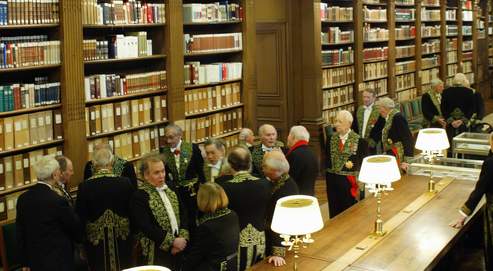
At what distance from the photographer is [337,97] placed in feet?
36.4

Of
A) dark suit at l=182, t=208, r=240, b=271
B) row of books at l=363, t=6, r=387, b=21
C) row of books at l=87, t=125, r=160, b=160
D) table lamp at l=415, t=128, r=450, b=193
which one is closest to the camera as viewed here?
dark suit at l=182, t=208, r=240, b=271

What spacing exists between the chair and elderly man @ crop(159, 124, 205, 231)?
1.58 meters

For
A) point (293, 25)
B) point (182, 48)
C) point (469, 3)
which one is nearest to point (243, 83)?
point (182, 48)

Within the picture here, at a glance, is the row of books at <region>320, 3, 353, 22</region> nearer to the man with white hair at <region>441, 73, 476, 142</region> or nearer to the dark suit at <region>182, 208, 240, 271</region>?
the man with white hair at <region>441, 73, 476, 142</region>

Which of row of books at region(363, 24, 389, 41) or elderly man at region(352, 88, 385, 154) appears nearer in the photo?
elderly man at region(352, 88, 385, 154)

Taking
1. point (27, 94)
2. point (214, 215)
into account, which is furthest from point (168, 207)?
point (27, 94)

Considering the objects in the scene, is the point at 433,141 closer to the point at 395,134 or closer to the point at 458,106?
the point at 395,134

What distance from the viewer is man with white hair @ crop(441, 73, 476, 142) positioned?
9.92 m

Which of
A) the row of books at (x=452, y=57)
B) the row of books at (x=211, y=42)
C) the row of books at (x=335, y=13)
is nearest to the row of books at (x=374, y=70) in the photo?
the row of books at (x=335, y=13)

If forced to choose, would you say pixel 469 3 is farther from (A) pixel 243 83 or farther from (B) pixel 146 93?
(B) pixel 146 93

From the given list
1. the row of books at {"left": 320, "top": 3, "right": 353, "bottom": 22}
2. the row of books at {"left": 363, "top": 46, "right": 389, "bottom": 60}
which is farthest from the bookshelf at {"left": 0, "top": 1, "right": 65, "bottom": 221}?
the row of books at {"left": 363, "top": 46, "right": 389, "bottom": 60}

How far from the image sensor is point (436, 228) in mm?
5176

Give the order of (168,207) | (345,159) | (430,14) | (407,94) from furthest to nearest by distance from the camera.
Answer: (430,14) < (407,94) < (345,159) < (168,207)

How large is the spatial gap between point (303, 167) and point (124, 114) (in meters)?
2.09
